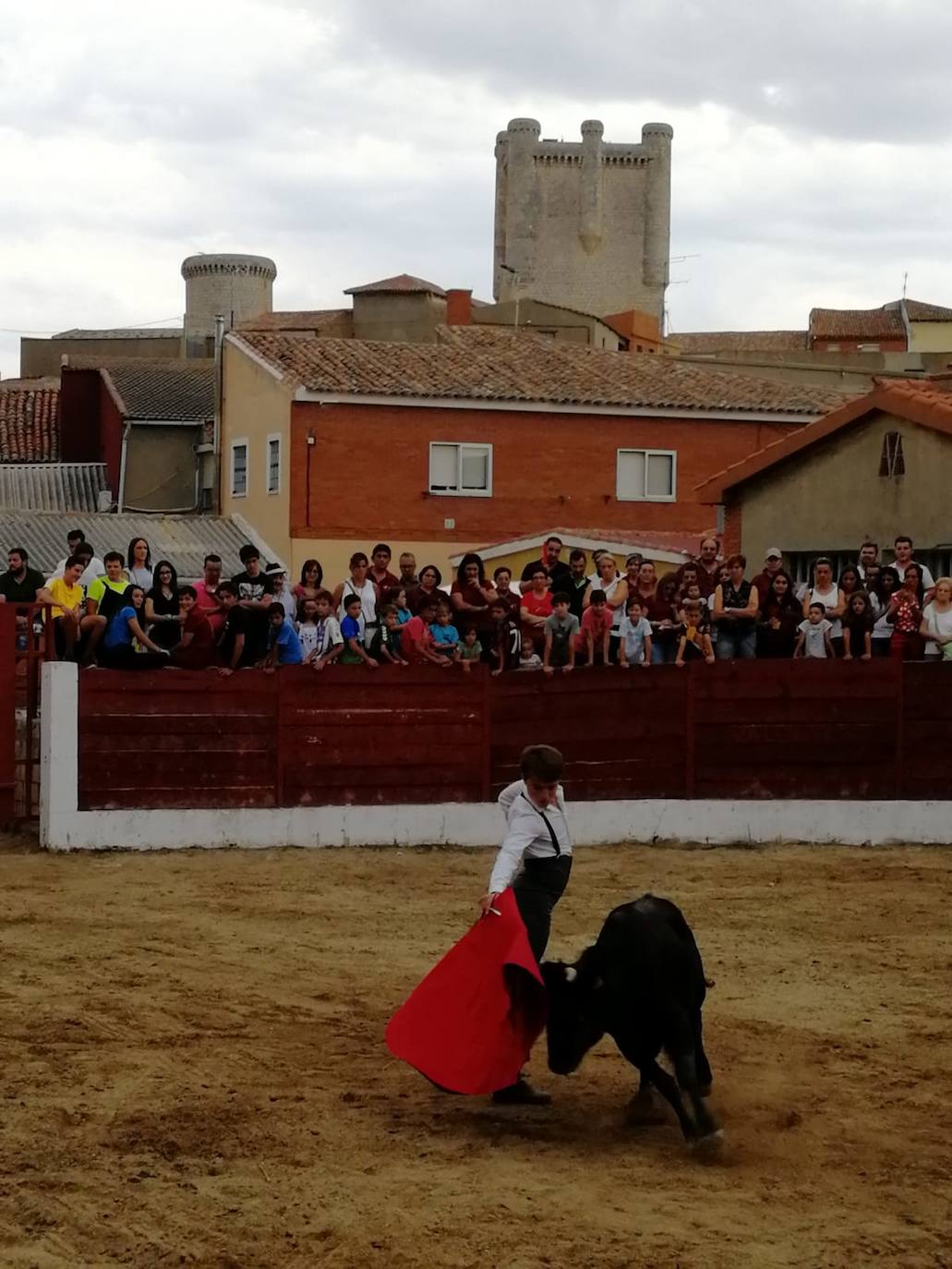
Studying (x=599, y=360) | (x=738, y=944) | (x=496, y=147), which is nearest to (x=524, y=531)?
(x=599, y=360)

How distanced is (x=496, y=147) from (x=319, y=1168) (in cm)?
9904

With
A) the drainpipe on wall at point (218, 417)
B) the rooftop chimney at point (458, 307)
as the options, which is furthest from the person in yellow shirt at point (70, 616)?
the rooftop chimney at point (458, 307)

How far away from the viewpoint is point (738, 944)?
34.9ft

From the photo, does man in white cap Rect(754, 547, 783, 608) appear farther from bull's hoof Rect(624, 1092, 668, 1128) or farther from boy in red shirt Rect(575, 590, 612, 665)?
bull's hoof Rect(624, 1092, 668, 1128)

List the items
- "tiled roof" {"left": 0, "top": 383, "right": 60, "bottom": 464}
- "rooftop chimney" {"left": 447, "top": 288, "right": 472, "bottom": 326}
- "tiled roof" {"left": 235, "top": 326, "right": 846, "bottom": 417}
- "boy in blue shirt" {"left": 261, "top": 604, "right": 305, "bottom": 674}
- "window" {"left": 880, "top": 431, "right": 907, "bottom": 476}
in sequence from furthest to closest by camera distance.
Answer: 1. "tiled roof" {"left": 0, "top": 383, "right": 60, "bottom": 464}
2. "rooftop chimney" {"left": 447, "top": 288, "right": 472, "bottom": 326}
3. "tiled roof" {"left": 235, "top": 326, "right": 846, "bottom": 417}
4. "window" {"left": 880, "top": 431, "right": 907, "bottom": 476}
5. "boy in blue shirt" {"left": 261, "top": 604, "right": 305, "bottom": 674}

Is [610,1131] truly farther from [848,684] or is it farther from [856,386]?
[856,386]

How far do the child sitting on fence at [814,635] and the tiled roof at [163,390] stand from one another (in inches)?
1085

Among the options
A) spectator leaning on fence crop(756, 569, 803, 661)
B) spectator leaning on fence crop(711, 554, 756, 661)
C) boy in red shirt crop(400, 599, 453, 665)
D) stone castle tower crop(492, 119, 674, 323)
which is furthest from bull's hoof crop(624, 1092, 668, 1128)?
stone castle tower crop(492, 119, 674, 323)

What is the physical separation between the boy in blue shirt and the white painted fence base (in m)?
1.06

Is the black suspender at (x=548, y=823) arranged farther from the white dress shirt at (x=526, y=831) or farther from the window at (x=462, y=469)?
the window at (x=462, y=469)

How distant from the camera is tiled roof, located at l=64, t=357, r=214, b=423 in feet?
135

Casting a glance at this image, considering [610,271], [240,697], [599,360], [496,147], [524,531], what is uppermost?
[496,147]

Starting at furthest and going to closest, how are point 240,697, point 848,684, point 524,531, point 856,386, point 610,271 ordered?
point 610,271 → point 856,386 → point 524,531 → point 848,684 → point 240,697

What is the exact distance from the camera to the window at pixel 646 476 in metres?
35.8
